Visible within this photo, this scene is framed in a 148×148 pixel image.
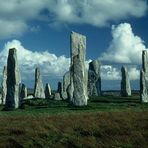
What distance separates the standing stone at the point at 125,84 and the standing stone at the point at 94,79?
3364 mm

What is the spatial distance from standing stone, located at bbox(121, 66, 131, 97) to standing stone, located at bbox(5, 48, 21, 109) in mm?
20176

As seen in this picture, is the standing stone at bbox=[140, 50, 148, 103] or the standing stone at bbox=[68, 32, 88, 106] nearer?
the standing stone at bbox=[68, 32, 88, 106]

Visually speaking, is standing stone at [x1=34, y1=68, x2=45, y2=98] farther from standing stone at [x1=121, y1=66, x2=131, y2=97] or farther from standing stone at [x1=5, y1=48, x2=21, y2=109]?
standing stone at [x1=5, y1=48, x2=21, y2=109]

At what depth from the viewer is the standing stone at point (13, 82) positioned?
4234 centimetres

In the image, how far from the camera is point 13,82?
43.0m

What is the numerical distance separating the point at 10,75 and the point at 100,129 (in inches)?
1003

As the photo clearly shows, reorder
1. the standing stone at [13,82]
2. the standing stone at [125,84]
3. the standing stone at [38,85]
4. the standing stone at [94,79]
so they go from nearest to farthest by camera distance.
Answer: the standing stone at [13,82]
the standing stone at [125,84]
the standing stone at [38,85]
the standing stone at [94,79]

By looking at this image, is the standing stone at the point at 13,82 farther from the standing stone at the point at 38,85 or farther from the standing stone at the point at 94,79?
the standing stone at the point at 94,79

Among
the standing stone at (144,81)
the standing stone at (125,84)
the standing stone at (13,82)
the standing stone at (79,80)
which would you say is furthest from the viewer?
the standing stone at (125,84)

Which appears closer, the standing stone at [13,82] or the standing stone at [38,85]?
the standing stone at [13,82]

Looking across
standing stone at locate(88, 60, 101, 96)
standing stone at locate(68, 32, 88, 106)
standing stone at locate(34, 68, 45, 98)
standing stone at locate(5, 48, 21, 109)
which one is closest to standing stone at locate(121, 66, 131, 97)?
standing stone at locate(88, 60, 101, 96)

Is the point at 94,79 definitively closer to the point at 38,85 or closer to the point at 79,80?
the point at 38,85

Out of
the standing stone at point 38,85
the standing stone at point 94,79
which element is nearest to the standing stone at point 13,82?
the standing stone at point 38,85

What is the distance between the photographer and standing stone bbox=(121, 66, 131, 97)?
60.5 metres
